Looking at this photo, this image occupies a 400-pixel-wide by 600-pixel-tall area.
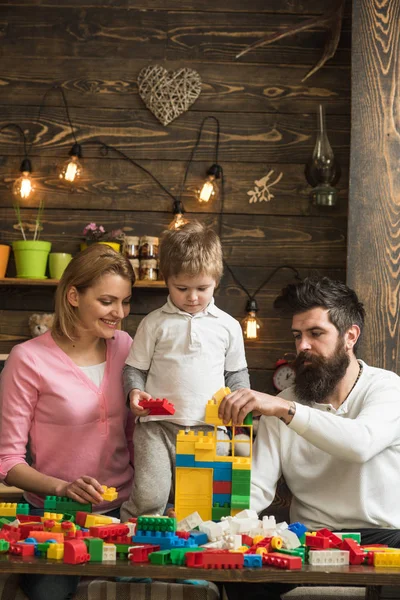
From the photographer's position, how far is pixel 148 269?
12.3ft

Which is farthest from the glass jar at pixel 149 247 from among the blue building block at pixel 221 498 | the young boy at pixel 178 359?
the blue building block at pixel 221 498

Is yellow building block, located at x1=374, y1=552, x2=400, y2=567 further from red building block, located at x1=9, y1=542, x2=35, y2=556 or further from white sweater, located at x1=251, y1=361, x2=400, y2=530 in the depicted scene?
red building block, located at x1=9, y1=542, x2=35, y2=556

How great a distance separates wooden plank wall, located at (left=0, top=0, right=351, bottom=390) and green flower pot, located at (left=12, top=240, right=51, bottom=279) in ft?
0.59

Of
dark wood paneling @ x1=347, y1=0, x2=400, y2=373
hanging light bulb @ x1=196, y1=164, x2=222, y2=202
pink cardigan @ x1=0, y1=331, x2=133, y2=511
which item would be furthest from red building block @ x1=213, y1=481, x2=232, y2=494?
hanging light bulb @ x1=196, y1=164, x2=222, y2=202

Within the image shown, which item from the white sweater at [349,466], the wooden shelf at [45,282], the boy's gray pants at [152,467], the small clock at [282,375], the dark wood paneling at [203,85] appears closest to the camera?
the white sweater at [349,466]

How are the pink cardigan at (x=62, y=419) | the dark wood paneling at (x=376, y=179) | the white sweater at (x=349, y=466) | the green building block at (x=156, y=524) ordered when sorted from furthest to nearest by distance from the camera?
1. the dark wood paneling at (x=376, y=179)
2. the pink cardigan at (x=62, y=419)
3. the white sweater at (x=349, y=466)
4. the green building block at (x=156, y=524)

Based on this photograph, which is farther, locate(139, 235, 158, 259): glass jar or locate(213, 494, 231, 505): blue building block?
locate(139, 235, 158, 259): glass jar

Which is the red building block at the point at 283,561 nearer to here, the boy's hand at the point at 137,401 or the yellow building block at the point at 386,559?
the yellow building block at the point at 386,559

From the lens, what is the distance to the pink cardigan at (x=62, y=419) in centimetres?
242

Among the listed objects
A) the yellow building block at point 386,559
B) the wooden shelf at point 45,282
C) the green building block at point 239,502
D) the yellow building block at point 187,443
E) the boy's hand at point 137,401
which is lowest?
the yellow building block at point 386,559

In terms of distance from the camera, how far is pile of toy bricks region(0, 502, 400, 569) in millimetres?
1494

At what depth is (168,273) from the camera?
238cm

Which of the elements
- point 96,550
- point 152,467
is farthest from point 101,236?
point 96,550

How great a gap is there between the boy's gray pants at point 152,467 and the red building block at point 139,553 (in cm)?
72
